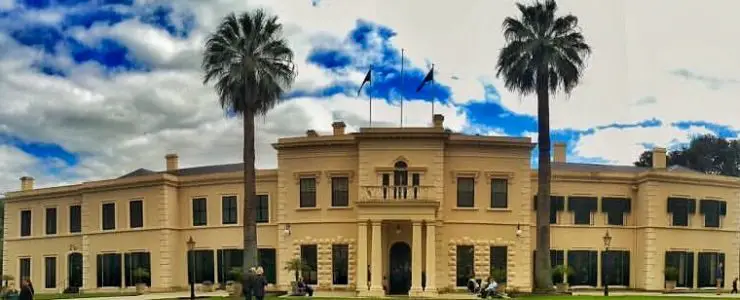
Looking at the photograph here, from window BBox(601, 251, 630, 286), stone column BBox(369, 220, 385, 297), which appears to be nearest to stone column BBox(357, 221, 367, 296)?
stone column BBox(369, 220, 385, 297)

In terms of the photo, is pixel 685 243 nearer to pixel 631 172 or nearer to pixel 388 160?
pixel 631 172

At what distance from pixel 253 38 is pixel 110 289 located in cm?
1865

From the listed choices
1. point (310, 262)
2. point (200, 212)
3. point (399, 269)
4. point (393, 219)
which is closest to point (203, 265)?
point (200, 212)

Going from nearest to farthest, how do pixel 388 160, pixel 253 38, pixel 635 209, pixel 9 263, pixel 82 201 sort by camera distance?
pixel 253 38 → pixel 388 160 → pixel 635 209 → pixel 82 201 → pixel 9 263

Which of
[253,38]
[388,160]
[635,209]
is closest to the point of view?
[253,38]

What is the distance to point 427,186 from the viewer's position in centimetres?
4547

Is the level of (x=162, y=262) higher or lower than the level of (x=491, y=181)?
lower

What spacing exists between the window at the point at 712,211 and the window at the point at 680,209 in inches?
32.4

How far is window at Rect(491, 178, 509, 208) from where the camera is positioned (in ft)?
157

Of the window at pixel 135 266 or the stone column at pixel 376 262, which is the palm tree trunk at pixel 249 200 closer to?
the stone column at pixel 376 262

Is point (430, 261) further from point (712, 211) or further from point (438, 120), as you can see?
point (712, 211)

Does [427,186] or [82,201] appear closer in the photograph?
[427,186]

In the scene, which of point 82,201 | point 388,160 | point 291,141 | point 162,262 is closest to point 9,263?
point 82,201

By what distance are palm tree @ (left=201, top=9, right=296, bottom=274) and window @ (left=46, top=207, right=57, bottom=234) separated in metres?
18.7
